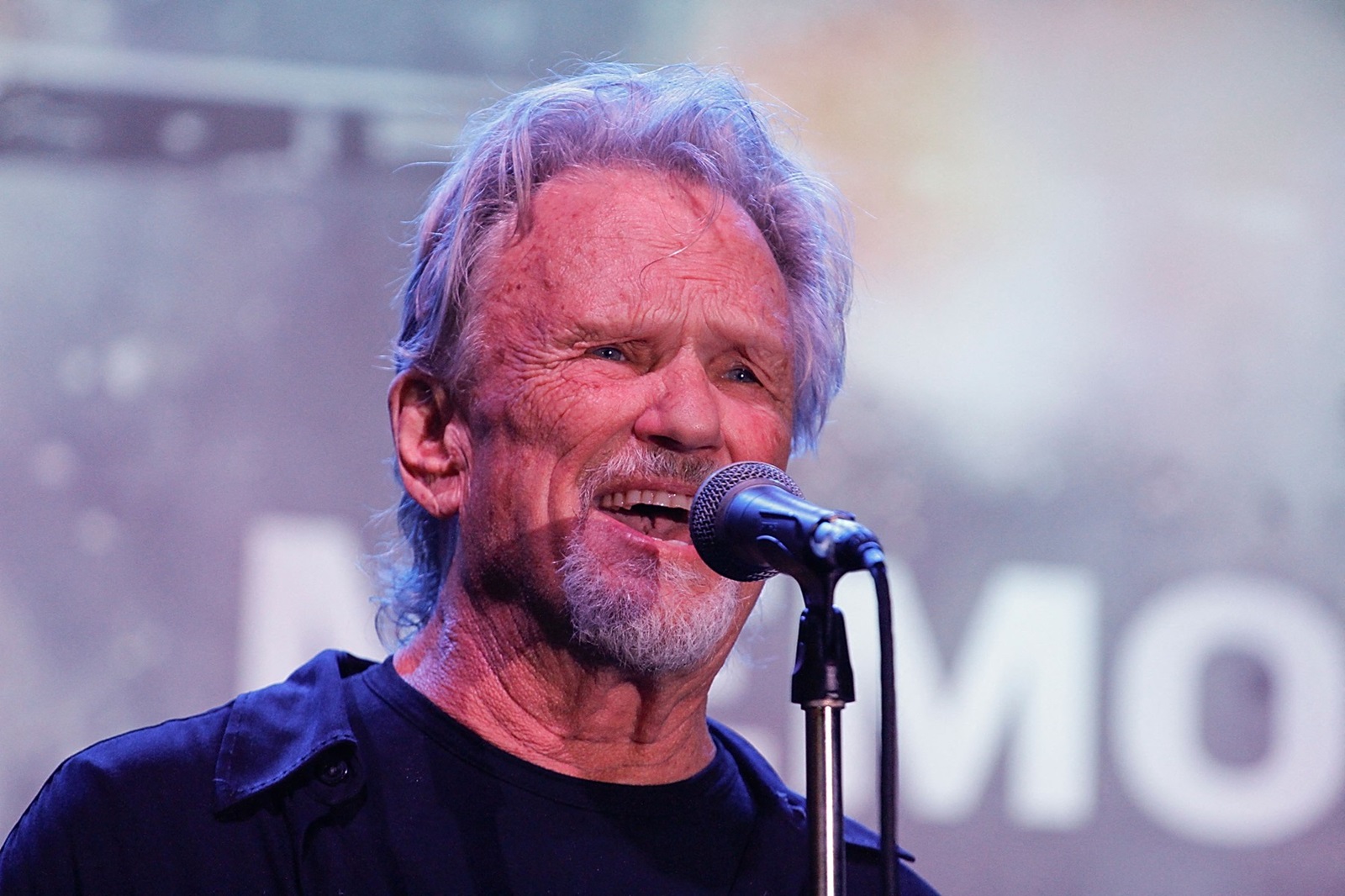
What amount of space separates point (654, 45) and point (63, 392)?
159 centimetres

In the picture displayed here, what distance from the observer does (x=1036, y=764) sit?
131 inches

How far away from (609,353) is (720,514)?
0.63m

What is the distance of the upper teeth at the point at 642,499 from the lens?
77.0 inches

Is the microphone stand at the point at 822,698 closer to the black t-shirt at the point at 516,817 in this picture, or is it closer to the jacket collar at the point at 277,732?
the black t-shirt at the point at 516,817

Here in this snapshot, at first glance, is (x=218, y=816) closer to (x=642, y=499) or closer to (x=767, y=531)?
(x=642, y=499)

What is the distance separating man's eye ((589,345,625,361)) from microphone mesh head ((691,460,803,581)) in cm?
54

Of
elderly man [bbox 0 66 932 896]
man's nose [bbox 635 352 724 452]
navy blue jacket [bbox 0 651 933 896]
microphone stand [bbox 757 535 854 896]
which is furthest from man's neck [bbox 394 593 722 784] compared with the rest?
microphone stand [bbox 757 535 854 896]

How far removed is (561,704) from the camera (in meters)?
2.03

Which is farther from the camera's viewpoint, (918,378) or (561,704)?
(918,378)

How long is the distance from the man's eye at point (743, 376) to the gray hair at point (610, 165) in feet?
0.52

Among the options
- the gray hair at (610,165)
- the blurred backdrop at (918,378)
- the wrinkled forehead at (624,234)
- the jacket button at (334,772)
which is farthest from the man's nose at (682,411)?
the blurred backdrop at (918,378)

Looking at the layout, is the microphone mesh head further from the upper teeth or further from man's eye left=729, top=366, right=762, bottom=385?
man's eye left=729, top=366, right=762, bottom=385

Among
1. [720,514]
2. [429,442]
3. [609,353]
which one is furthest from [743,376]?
[720,514]

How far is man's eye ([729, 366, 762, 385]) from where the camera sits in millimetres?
2131
